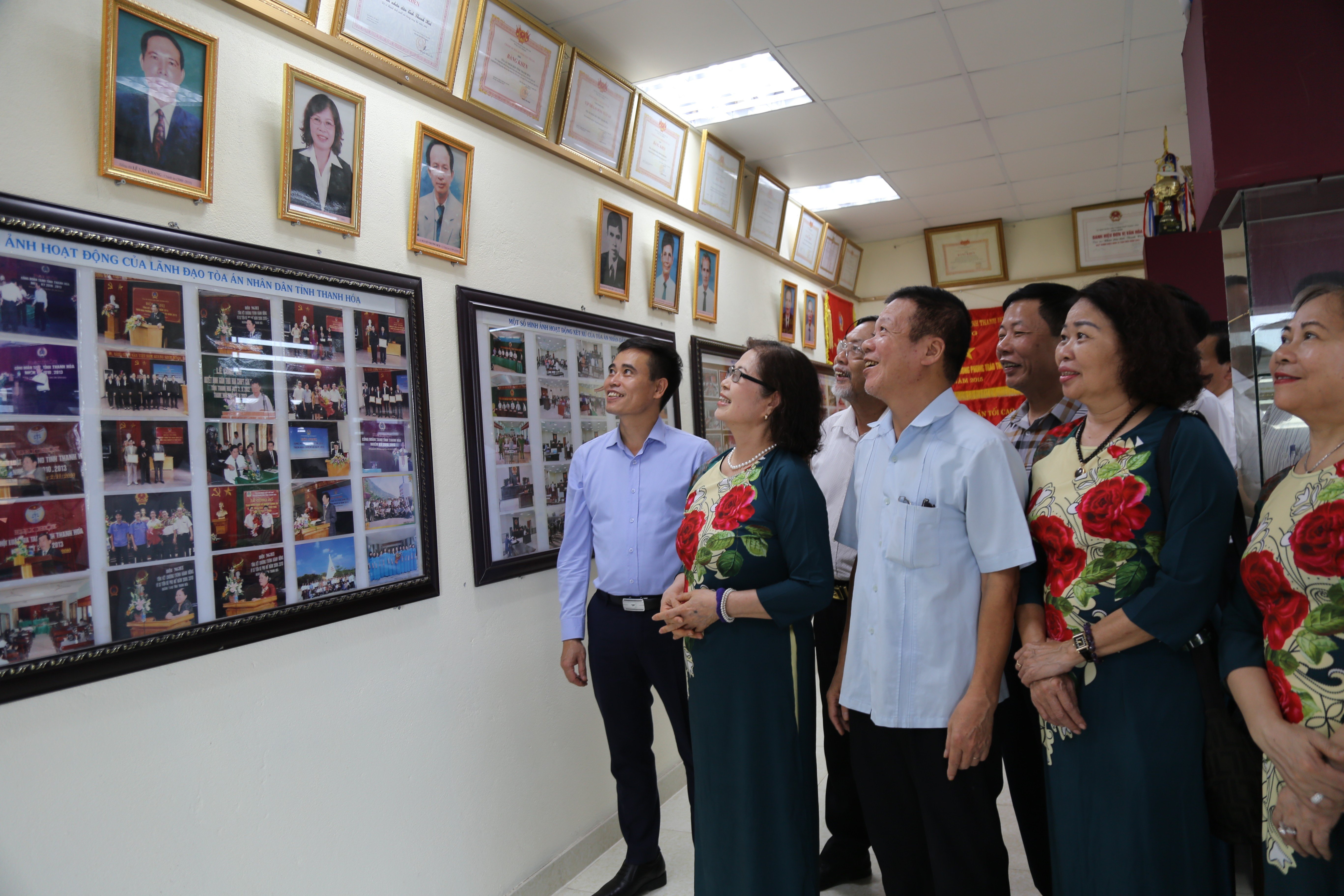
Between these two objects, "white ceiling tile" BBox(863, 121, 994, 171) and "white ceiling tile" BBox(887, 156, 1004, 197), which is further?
"white ceiling tile" BBox(887, 156, 1004, 197)

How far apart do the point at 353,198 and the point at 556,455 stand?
1.05 meters

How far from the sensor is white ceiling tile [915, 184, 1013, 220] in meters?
5.04

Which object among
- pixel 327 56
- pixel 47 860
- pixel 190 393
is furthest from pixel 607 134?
pixel 47 860

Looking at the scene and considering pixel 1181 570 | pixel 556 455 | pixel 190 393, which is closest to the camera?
pixel 1181 570

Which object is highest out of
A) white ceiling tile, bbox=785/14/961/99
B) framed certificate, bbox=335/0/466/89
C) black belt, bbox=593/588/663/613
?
white ceiling tile, bbox=785/14/961/99

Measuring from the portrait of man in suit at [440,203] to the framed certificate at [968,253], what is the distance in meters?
4.40

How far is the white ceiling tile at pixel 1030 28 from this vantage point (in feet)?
9.39

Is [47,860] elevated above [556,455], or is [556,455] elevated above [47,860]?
[556,455]

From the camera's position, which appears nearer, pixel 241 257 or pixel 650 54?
pixel 241 257

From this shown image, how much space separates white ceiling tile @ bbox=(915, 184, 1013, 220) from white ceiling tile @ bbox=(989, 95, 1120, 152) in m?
0.72

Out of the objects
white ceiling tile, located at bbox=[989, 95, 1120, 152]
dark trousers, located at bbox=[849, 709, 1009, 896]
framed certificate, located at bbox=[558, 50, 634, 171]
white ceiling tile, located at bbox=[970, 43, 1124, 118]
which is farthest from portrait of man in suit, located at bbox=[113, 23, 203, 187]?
white ceiling tile, located at bbox=[989, 95, 1120, 152]

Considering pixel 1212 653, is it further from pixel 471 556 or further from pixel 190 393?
pixel 190 393

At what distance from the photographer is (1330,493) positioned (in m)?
1.18

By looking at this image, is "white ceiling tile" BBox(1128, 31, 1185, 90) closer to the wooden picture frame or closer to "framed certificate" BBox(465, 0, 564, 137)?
"framed certificate" BBox(465, 0, 564, 137)
